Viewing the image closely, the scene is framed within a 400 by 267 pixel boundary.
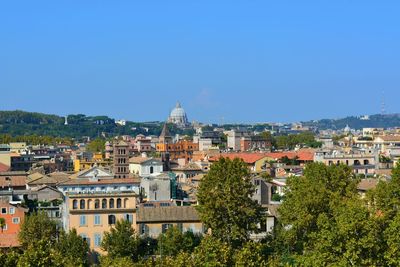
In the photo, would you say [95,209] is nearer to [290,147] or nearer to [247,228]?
[247,228]

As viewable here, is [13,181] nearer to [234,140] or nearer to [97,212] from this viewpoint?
[97,212]

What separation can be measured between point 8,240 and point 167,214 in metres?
7.12

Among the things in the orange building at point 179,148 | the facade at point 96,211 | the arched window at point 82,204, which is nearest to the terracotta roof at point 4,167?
the facade at point 96,211

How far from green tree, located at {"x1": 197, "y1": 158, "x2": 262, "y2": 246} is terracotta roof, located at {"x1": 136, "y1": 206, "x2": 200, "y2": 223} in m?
1.94

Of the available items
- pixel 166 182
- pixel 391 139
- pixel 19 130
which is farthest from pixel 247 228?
pixel 19 130

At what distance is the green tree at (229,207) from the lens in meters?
36.2

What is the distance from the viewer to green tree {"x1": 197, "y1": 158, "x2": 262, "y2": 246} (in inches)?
1425

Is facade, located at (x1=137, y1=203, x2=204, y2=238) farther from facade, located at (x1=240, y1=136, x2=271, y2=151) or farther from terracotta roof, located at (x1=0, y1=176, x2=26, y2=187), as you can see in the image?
facade, located at (x1=240, y1=136, x2=271, y2=151)

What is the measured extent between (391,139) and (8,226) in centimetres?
6448

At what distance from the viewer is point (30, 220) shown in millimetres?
37094

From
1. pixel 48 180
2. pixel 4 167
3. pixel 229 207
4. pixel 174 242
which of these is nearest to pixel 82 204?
pixel 174 242

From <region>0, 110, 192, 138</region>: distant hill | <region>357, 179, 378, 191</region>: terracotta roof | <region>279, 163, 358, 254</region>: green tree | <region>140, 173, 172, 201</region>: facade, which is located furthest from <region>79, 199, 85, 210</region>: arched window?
<region>0, 110, 192, 138</region>: distant hill

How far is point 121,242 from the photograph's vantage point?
35375 mm

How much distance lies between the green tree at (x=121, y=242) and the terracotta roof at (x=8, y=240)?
3.86 metres
